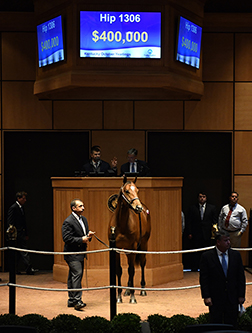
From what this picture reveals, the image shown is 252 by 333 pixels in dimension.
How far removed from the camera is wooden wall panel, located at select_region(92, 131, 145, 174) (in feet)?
35.6

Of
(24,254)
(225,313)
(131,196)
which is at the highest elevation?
(131,196)

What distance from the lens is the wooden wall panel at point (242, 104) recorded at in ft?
35.9

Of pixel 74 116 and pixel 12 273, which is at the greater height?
pixel 74 116

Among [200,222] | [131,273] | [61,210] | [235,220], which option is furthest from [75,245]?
[235,220]

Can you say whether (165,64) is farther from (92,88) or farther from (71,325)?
(71,325)

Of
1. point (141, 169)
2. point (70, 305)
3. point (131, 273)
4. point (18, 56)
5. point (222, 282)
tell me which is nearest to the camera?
point (222, 282)

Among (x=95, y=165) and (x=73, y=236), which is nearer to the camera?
(x=73, y=236)

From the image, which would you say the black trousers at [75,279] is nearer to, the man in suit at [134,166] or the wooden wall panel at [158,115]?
the man in suit at [134,166]

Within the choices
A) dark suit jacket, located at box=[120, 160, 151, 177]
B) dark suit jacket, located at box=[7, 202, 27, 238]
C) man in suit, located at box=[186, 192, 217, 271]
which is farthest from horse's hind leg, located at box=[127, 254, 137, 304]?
dark suit jacket, located at box=[7, 202, 27, 238]

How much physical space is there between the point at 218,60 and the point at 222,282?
7191 millimetres

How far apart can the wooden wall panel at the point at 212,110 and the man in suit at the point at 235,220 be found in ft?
6.05

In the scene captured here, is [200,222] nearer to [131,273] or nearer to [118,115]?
[118,115]

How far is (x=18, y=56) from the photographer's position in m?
10.8

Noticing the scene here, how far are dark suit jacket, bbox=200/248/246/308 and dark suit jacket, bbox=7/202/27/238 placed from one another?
5.76m
